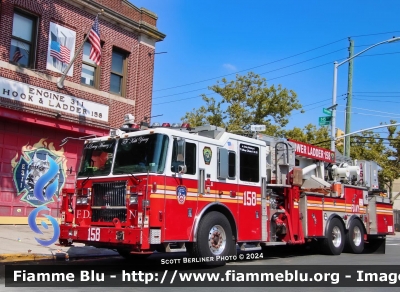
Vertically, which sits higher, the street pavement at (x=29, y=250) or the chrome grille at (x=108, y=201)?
the chrome grille at (x=108, y=201)

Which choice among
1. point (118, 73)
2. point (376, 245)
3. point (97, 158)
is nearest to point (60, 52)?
point (118, 73)

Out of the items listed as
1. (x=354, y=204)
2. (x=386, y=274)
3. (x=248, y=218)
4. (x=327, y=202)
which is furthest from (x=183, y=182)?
(x=354, y=204)

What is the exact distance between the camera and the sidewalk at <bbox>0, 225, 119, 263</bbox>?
33.6ft

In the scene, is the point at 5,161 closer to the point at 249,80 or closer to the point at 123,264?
the point at 123,264

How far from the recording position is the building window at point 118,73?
58.4 feet

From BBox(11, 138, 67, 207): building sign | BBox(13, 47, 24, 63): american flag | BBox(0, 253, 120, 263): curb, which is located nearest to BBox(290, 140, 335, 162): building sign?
BBox(0, 253, 120, 263): curb

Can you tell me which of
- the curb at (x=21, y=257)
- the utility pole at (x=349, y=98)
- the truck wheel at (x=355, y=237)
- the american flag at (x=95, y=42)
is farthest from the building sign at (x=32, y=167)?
the utility pole at (x=349, y=98)

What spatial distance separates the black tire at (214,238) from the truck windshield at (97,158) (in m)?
2.20

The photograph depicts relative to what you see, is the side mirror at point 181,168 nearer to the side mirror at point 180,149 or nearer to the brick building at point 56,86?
the side mirror at point 180,149

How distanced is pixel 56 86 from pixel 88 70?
175cm

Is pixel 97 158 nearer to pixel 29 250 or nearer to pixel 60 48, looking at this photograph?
pixel 29 250

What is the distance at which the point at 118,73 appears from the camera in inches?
707

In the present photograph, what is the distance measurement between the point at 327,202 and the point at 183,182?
569 centimetres

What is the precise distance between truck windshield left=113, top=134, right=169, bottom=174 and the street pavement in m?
2.26
